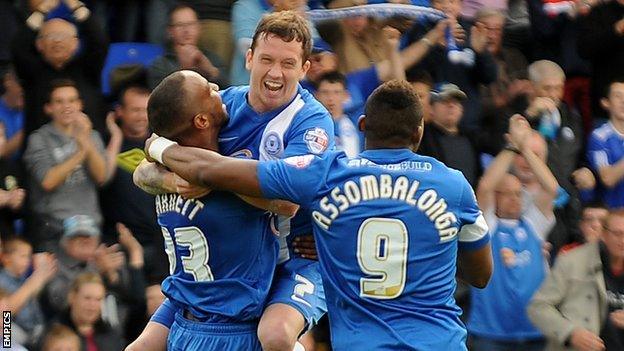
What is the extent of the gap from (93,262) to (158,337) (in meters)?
3.15

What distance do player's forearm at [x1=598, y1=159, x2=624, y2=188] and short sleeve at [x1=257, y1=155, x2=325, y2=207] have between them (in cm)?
610

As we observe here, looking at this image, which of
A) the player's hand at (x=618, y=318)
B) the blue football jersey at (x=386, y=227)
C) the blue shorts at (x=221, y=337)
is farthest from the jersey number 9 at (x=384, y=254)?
the player's hand at (x=618, y=318)

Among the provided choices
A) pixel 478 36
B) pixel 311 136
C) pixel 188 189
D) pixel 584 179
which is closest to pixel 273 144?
pixel 311 136

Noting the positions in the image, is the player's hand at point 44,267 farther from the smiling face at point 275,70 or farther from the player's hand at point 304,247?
the smiling face at point 275,70

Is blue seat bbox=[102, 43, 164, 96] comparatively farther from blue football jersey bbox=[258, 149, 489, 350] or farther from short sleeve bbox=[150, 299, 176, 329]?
blue football jersey bbox=[258, 149, 489, 350]

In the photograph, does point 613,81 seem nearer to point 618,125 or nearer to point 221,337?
point 618,125

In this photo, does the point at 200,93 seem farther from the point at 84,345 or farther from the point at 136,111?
the point at 136,111

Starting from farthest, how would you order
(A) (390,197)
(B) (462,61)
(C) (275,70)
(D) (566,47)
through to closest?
(D) (566,47) < (B) (462,61) < (C) (275,70) < (A) (390,197)

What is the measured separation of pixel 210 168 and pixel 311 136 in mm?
558

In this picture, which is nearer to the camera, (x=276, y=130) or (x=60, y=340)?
(x=276, y=130)

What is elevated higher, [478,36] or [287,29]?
[287,29]

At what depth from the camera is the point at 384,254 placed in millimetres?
7402

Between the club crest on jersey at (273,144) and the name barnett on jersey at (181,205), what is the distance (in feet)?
1.46

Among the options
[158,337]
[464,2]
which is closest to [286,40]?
[158,337]
